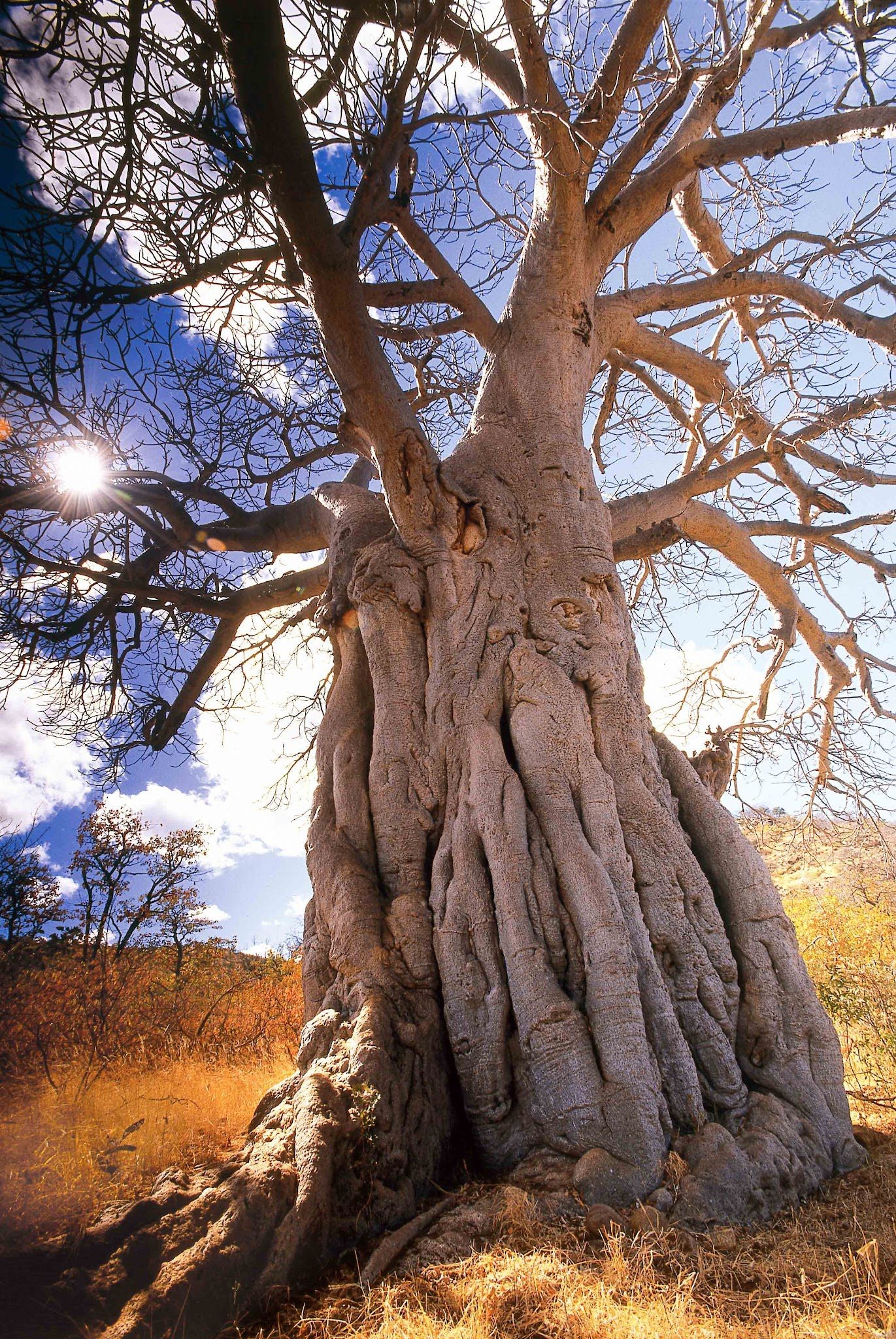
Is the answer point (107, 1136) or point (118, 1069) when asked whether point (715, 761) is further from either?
point (118, 1069)

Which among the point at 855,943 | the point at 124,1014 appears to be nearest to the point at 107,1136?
the point at 124,1014

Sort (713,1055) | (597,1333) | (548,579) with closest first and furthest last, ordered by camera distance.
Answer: (597,1333) < (713,1055) < (548,579)

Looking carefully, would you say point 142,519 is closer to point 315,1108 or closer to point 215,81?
point 215,81

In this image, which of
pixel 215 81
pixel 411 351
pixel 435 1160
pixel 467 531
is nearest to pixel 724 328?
pixel 411 351

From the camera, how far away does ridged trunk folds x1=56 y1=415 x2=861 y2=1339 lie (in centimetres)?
245

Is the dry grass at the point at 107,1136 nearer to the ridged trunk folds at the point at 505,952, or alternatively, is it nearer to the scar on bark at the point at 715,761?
the ridged trunk folds at the point at 505,952

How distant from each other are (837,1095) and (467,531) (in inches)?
122

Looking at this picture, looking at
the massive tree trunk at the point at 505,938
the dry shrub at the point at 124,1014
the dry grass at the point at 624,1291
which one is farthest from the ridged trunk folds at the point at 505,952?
the dry shrub at the point at 124,1014

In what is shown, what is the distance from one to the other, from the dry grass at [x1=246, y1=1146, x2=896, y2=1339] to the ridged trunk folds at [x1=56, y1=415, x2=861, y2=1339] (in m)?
0.24

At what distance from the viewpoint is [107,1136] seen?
3.64 meters

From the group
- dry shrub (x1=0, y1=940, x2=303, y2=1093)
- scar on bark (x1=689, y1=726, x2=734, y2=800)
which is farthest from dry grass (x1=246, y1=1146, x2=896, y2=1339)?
dry shrub (x1=0, y1=940, x2=303, y2=1093)

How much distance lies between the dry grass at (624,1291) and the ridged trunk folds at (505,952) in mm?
244

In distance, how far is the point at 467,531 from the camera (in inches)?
166

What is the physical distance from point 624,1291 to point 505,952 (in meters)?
1.27
